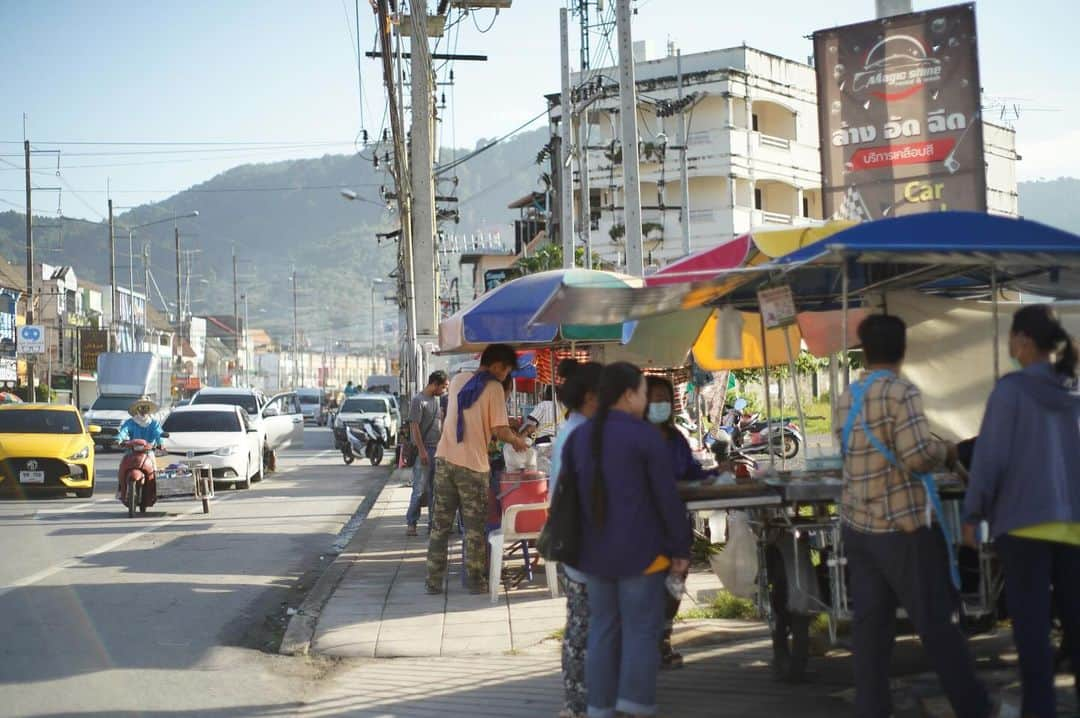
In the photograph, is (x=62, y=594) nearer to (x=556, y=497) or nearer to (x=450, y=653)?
(x=450, y=653)

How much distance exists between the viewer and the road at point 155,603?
24.6 ft

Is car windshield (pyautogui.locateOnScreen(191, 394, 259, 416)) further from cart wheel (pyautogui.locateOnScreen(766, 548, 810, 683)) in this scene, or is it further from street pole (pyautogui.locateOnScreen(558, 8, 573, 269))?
cart wheel (pyautogui.locateOnScreen(766, 548, 810, 683))

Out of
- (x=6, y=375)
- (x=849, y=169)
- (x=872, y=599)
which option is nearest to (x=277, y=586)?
(x=872, y=599)

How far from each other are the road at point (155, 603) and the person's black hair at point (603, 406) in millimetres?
2674

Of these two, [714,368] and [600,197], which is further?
[600,197]

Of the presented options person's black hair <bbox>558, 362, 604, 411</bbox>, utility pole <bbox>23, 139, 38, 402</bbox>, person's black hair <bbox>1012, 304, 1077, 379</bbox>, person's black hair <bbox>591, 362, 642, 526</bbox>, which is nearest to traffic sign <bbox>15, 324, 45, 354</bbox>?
utility pole <bbox>23, 139, 38, 402</bbox>

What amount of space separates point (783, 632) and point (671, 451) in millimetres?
1237

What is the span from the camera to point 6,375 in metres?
60.7

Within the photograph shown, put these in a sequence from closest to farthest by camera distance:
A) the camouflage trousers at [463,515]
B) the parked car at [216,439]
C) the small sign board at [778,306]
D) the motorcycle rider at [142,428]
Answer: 1. the small sign board at [778,306]
2. the camouflage trousers at [463,515]
3. the motorcycle rider at [142,428]
4. the parked car at [216,439]

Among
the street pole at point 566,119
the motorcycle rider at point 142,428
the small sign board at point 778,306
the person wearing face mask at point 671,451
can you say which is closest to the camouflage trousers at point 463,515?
the person wearing face mask at point 671,451

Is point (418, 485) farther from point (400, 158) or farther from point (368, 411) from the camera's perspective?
point (368, 411)

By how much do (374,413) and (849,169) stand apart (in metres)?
24.3

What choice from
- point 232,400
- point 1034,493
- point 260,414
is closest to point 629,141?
point 1034,493

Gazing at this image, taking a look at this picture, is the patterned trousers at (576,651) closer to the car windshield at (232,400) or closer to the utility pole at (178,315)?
the car windshield at (232,400)
